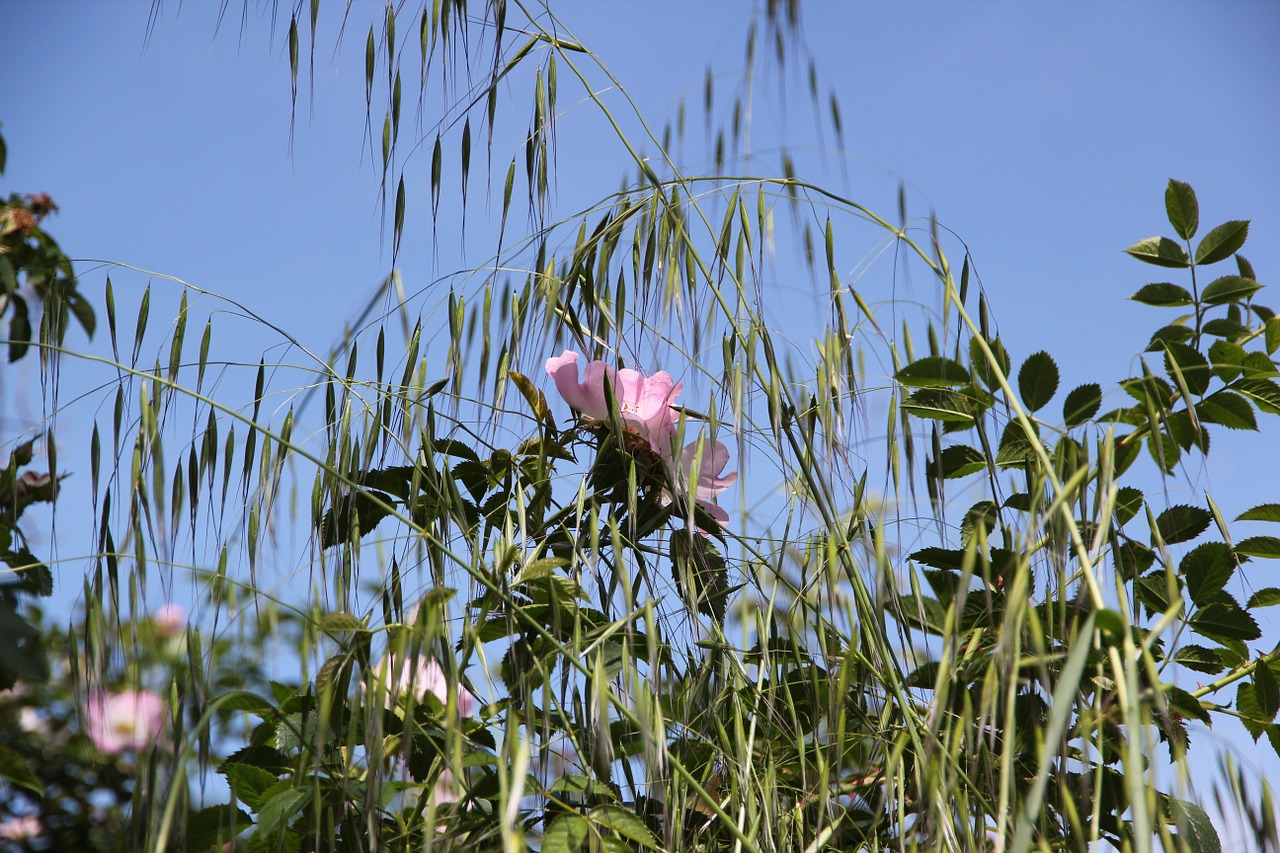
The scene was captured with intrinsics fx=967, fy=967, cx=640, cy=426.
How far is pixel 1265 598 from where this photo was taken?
3.28 ft

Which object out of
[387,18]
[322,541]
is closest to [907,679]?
[322,541]

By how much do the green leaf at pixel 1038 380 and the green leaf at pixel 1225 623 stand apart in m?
0.25

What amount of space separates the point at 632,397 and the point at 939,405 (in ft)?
1.03

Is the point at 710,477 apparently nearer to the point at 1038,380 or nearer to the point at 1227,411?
the point at 1038,380

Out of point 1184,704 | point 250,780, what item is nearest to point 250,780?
point 250,780

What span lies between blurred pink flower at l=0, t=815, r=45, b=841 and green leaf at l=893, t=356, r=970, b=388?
4.64 ft

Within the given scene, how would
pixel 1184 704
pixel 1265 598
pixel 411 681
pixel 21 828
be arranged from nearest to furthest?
pixel 411 681
pixel 1184 704
pixel 1265 598
pixel 21 828

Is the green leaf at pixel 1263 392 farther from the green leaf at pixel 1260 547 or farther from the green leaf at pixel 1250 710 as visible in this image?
the green leaf at pixel 1250 710

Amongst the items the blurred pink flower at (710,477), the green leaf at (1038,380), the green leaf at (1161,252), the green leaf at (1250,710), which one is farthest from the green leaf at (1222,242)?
the blurred pink flower at (710,477)

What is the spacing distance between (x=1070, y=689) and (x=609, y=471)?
0.52 metres

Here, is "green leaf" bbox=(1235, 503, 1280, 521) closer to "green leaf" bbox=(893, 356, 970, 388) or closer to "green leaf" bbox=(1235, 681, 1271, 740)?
"green leaf" bbox=(1235, 681, 1271, 740)

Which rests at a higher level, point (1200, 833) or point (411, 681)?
point (411, 681)

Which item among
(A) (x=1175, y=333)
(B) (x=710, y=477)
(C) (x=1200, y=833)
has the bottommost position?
(C) (x=1200, y=833)

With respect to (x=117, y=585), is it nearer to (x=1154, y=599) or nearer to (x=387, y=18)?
(x=387, y=18)
